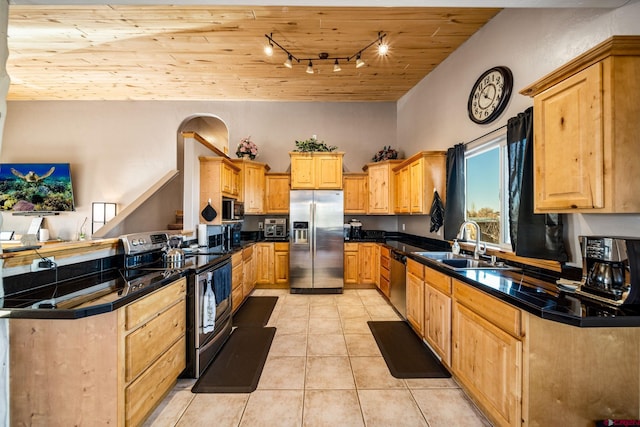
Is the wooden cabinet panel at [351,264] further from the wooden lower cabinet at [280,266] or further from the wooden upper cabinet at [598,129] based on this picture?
the wooden upper cabinet at [598,129]

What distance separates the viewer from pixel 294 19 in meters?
2.79

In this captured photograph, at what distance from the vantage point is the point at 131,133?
521 cm

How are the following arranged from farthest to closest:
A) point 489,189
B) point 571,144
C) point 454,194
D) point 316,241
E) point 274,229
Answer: point 274,229 → point 316,241 → point 454,194 → point 489,189 → point 571,144

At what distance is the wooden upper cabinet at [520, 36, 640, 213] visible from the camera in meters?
1.32

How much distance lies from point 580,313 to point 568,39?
1883 millimetres

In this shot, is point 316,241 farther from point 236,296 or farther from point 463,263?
point 463,263

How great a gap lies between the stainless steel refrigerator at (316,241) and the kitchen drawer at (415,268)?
1.59 m

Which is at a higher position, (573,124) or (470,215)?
(573,124)

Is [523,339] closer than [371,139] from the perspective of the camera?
Yes

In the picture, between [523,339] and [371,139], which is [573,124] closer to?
[523,339]

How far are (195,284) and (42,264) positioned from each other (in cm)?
93

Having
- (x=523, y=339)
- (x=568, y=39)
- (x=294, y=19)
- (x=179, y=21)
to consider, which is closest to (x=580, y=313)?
(x=523, y=339)

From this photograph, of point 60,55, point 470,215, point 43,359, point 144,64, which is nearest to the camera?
point 43,359

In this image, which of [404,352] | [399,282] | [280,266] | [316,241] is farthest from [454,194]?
[280,266]
